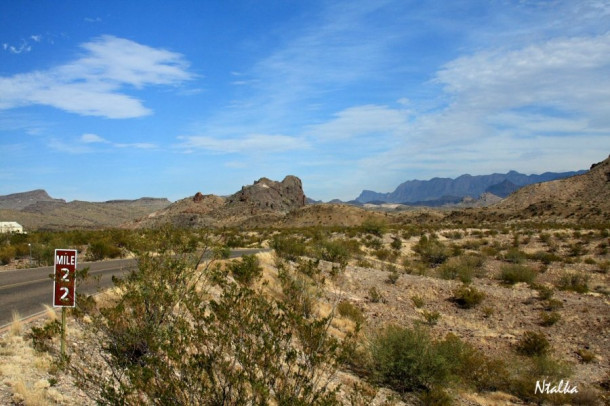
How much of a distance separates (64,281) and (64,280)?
2cm

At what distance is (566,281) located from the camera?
24375 mm

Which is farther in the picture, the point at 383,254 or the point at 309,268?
the point at 383,254

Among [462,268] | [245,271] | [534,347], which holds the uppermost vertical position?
[245,271]

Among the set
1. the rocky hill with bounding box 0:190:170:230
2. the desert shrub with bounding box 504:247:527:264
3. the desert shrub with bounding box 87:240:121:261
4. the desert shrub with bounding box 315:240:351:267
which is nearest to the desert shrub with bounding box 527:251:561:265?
the desert shrub with bounding box 504:247:527:264

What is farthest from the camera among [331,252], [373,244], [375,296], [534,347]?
[373,244]

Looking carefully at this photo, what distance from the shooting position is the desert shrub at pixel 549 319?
685 inches

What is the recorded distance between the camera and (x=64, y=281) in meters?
8.07

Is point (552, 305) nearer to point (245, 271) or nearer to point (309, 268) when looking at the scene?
point (309, 268)

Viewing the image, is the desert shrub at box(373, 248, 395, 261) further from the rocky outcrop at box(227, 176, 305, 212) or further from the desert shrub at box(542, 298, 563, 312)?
the rocky outcrop at box(227, 176, 305, 212)

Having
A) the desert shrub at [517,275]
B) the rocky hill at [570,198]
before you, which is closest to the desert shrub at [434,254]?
the desert shrub at [517,275]

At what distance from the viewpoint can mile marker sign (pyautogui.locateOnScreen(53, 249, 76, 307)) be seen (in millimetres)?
8031

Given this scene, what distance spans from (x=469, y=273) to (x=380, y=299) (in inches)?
334

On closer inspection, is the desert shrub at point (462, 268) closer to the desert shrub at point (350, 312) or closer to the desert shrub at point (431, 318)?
the desert shrub at point (431, 318)

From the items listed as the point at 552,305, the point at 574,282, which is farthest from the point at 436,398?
the point at 574,282
